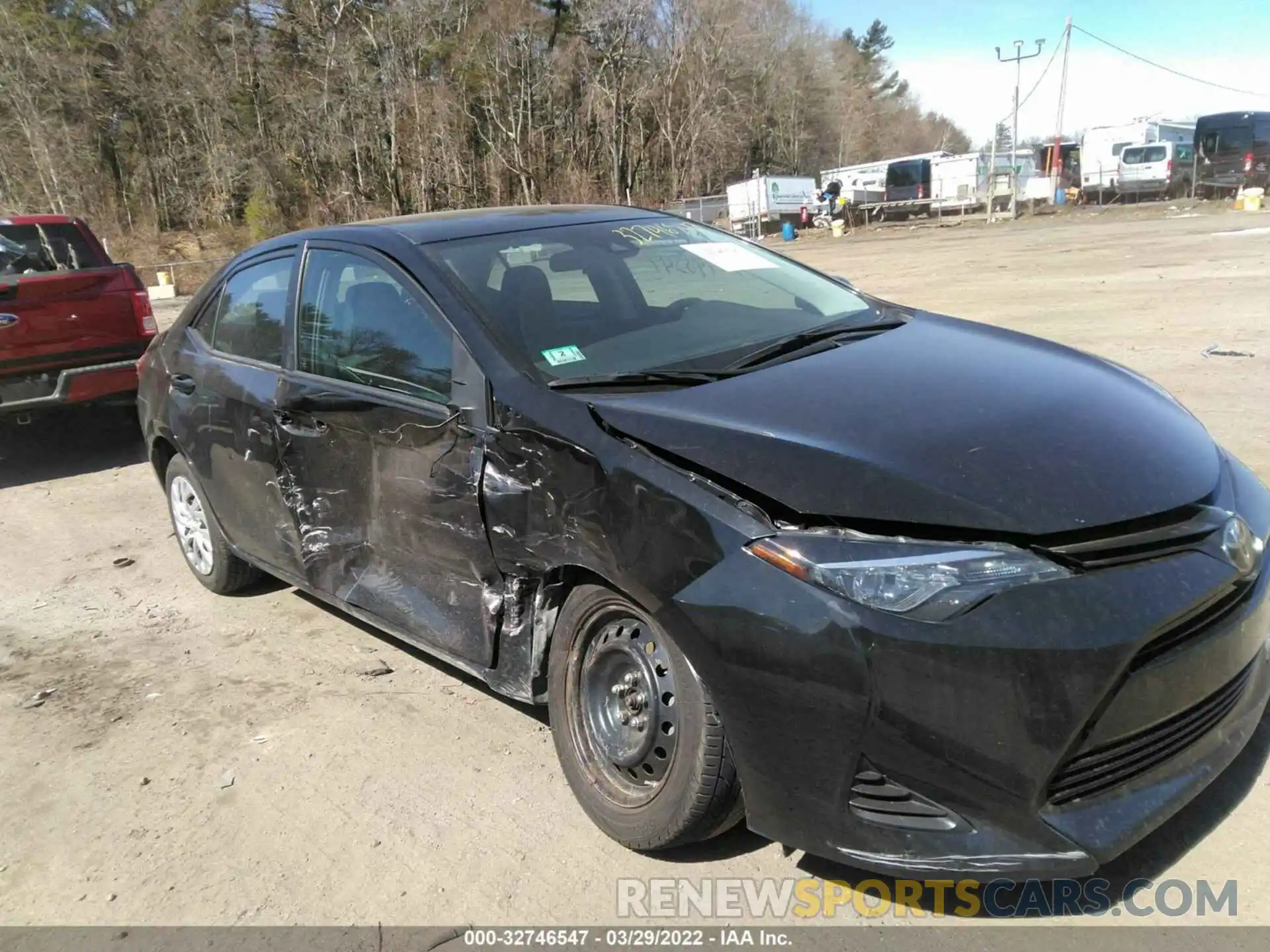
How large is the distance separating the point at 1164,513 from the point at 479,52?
142 ft

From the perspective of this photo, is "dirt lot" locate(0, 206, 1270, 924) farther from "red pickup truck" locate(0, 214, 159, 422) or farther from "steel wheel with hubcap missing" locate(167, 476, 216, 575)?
"red pickup truck" locate(0, 214, 159, 422)

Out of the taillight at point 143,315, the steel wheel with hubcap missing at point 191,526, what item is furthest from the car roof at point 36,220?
the steel wheel with hubcap missing at point 191,526

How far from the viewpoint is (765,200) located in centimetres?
3784

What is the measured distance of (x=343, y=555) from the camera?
3.74 metres

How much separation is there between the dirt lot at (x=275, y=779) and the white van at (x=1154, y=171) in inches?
1416

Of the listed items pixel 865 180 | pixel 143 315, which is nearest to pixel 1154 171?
pixel 865 180

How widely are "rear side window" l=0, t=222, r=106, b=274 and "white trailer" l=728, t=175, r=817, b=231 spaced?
31599 mm

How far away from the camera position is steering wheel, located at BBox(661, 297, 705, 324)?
11.6 ft

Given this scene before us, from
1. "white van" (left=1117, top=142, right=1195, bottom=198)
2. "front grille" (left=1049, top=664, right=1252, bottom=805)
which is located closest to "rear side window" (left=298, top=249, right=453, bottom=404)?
"front grille" (left=1049, top=664, right=1252, bottom=805)

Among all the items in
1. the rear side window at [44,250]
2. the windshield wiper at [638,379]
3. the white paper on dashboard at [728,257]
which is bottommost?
the windshield wiper at [638,379]

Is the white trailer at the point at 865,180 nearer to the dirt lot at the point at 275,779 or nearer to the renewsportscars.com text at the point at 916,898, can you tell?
the dirt lot at the point at 275,779

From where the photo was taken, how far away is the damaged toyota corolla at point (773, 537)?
2115 mm
